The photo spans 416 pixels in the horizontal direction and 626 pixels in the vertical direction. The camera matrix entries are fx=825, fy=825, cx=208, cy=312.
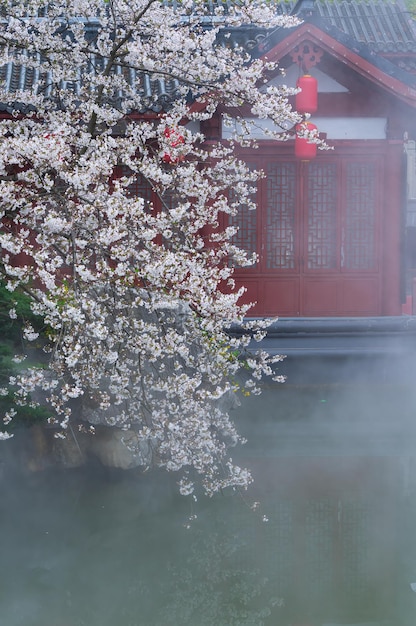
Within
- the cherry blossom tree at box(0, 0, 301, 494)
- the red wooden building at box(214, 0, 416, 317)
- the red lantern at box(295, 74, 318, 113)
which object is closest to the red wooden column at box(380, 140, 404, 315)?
the red wooden building at box(214, 0, 416, 317)

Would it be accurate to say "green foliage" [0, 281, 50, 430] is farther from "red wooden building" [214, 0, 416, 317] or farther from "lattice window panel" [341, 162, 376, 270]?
"lattice window panel" [341, 162, 376, 270]

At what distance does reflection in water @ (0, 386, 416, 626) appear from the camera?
6.41 m

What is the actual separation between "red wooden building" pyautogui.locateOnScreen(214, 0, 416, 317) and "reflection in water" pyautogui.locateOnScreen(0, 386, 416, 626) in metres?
2.97

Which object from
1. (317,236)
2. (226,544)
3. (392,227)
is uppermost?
(392,227)

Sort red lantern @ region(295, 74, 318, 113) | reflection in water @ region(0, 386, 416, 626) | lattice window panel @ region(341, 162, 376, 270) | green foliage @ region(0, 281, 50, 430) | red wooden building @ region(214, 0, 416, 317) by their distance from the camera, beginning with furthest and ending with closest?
lattice window panel @ region(341, 162, 376, 270) < red wooden building @ region(214, 0, 416, 317) < red lantern @ region(295, 74, 318, 113) < green foliage @ region(0, 281, 50, 430) < reflection in water @ region(0, 386, 416, 626)

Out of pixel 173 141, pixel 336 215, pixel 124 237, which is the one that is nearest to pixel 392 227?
pixel 336 215

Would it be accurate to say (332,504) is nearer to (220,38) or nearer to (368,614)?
(368,614)

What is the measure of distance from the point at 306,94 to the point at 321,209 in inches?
71.4

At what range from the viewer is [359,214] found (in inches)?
Answer: 500

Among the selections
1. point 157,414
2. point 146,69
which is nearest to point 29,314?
point 157,414

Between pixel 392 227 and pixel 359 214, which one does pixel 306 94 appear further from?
pixel 392 227

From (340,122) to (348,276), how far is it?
92.9 inches

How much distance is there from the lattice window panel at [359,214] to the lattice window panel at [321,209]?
0.21m

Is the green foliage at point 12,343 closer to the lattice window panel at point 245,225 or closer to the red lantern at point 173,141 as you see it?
the red lantern at point 173,141
